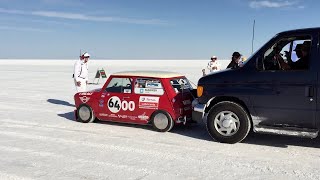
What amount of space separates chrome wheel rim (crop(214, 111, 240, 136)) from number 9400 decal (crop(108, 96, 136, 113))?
2116mm

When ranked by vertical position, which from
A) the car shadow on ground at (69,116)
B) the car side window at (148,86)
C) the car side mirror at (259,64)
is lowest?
the car shadow on ground at (69,116)

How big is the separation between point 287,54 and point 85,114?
15.8 feet

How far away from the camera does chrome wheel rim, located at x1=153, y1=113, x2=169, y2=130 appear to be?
7.84 metres

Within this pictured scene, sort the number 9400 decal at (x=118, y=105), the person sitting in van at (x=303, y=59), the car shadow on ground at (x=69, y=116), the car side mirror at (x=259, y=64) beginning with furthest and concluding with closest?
the car shadow on ground at (x=69, y=116) → the number 9400 decal at (x=118, y=105) → the car side mirror at (x=259, y=64) → the person sitting in van at (x=303, y=59)

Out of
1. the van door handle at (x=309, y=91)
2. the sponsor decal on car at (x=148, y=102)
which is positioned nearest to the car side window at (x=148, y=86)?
the sponsor decal on car at (x=148, y=102)

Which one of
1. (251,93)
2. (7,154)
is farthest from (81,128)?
(251,93)

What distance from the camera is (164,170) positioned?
5.30 m

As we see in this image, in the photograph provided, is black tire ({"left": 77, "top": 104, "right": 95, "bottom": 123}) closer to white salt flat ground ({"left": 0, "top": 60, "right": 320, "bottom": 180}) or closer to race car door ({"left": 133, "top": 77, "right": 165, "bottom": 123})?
white salt flat ground ({"left": 0, "top": 60, "right": 320, "bottom": 180})

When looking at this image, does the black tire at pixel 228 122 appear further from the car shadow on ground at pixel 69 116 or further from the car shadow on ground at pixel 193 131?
the car shadow on ground at pixel 69 116

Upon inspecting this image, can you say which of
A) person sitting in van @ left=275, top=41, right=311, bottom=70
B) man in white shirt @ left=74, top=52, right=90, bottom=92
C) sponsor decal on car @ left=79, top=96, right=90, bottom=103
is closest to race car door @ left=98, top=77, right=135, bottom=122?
sponsor decal on car @ left=79, top=96, right=90, bottom=103

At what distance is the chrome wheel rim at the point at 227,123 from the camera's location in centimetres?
684

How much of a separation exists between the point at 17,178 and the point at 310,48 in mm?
5000

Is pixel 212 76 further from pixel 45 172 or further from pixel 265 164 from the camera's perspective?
pixel 45 172

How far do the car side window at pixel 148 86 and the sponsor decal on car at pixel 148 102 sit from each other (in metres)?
0.12
